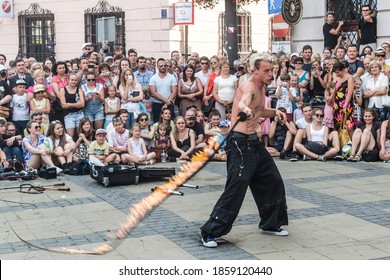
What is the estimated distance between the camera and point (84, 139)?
1307 centimetres

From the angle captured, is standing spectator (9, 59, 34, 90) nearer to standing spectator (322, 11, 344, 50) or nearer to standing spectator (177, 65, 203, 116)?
standing spectator (177, 65, 203, 116)

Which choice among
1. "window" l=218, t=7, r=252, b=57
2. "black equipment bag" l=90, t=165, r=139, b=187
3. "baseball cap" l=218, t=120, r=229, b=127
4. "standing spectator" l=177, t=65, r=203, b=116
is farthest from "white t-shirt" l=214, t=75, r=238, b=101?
"window" l=218, t=7, r=252, b=57

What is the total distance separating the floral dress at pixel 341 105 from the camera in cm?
1350

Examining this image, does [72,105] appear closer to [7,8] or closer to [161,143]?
[161,143]

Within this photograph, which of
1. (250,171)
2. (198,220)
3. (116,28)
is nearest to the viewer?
(250,171)

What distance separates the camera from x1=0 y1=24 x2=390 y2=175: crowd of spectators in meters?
12.8

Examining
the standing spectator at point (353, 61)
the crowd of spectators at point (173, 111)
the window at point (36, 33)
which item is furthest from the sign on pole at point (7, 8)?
the standing spectator at point (353, 61)

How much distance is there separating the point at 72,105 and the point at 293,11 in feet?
21.6

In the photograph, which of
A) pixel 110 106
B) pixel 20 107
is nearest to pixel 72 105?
pixel 110 106

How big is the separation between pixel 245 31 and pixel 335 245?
898 inches

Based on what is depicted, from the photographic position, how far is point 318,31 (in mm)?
18531

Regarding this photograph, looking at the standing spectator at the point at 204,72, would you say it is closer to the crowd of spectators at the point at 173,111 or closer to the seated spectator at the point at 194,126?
the crowd of spectators at the point at 173,111

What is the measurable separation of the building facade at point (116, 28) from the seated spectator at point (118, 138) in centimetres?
1197

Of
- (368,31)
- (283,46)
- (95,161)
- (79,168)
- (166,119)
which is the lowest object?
(79,168)
